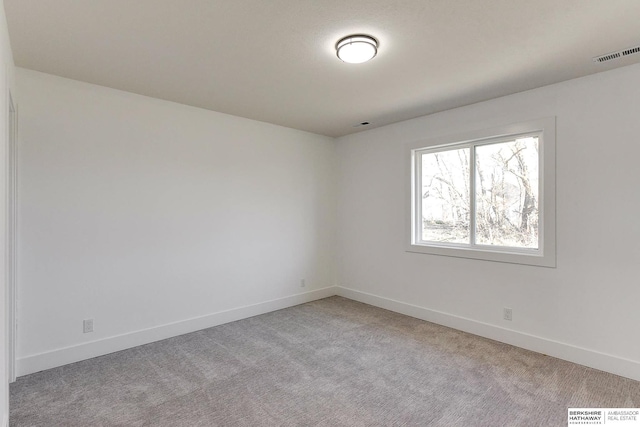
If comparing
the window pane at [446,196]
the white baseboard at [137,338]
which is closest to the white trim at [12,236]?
the white baseboard at [137,338]

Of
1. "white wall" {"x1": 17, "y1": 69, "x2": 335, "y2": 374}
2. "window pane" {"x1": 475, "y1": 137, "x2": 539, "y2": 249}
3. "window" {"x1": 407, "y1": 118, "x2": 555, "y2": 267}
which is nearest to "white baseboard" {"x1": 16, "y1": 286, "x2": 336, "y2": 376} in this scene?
"white wall" {"x1": 17, "y1": 69, "x2": 335, "y2": 374}

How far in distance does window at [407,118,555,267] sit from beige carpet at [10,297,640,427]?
3.46ft

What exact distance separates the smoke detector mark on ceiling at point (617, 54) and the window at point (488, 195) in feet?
2.04

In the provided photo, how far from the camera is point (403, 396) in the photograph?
93.9 inches

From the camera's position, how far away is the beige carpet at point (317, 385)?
7.06 ft

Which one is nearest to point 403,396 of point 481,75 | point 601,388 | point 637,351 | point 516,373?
point 516,373

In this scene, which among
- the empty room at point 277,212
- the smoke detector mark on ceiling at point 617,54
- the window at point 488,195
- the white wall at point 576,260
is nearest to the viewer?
the empty room at point 277,212

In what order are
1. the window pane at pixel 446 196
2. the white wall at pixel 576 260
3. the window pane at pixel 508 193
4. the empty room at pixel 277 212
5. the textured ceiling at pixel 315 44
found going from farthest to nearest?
the window pane at pixel 446 196 → the window pane at pixel 508 193 → the white wall at pixel 576 260 → the empty room at pixel 277 212 → the textured ceiling at pixel 315 44

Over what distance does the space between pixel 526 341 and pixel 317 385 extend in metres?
2.20

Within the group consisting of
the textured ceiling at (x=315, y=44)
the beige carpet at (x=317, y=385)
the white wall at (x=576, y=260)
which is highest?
the textured ceiling at (x=315, y=44)

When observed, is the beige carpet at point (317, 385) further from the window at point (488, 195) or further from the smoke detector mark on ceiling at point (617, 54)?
the smoke detector mark on ceiling at point (617, 54)

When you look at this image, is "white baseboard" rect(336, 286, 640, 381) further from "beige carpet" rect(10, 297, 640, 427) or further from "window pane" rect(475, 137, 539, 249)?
"window pane" rect(475, 137, 539, 249)

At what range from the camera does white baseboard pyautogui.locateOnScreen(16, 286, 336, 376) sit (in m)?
2.76

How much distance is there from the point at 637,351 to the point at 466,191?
206 cm
